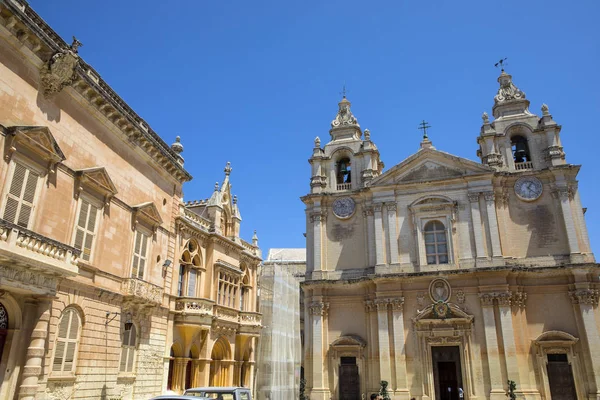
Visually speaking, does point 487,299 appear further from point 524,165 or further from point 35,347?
point 35,347

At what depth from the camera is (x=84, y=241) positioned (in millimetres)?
14898

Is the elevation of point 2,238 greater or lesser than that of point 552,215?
lesser

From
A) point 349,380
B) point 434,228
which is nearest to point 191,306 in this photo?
point 349,380

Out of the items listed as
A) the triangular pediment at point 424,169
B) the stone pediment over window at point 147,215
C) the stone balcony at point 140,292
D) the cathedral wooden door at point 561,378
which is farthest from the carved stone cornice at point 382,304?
the stone pediment over window at point 147,215

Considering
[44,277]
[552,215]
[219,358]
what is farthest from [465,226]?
[44,277]

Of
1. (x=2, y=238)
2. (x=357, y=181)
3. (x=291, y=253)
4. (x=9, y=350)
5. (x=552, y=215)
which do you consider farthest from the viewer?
(x=291, y=253)

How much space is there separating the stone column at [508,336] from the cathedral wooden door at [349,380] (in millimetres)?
8396

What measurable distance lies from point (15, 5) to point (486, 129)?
26522 millimetres

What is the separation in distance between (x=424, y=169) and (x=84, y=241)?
855 inches

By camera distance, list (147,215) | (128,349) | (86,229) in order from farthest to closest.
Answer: (147,215) < (128,349) < (86,229)

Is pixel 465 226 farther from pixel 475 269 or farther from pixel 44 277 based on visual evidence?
pixel 44 277

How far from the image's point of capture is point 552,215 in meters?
26.9

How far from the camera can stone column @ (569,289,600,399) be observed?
2312 cm

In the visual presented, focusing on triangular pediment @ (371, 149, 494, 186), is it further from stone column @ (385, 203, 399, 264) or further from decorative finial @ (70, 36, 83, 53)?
decorative finial @ (70, 36, 83, 53)
